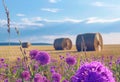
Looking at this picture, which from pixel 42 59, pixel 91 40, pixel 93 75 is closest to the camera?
pixel 93 75

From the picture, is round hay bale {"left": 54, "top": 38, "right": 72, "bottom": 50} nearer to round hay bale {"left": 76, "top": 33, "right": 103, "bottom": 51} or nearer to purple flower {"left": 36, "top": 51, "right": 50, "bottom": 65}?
round hay bale {"left": 76, "top": 33, "right": 103, "bottom": 51}

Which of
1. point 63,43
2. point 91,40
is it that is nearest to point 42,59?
point 91,40

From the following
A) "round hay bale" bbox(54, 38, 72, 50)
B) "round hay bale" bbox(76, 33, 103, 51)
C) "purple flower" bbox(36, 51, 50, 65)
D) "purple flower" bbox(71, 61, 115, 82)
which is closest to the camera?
"purple flower" bbox(71, 61, 115, 82)

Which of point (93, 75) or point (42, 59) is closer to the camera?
point (93, 75)

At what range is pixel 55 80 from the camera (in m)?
3.22

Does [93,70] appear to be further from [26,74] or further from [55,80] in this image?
[26,74]

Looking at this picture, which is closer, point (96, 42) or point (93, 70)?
point (93, 70)

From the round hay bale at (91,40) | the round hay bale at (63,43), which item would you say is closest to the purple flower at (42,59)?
the round hay bale at (91,40)

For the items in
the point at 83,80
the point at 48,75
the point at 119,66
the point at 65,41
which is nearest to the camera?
the point at 83,80

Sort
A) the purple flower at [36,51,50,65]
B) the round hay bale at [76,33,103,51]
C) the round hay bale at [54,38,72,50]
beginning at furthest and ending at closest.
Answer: the round hay bale at [54,38,72,50], the round hay bale at [76,33,103,51], the purple flower at [36,51,50,65]

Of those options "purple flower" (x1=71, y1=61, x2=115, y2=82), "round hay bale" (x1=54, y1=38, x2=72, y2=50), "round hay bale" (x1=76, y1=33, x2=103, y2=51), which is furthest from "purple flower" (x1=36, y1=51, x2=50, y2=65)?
"round hay bale" (x1=54, y1=38, x2=72, y2=50)

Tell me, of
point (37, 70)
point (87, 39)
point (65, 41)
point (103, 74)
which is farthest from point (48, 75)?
point (65, 41)

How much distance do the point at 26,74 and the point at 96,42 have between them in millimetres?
19989

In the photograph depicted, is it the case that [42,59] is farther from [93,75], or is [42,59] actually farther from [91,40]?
[91,40]
